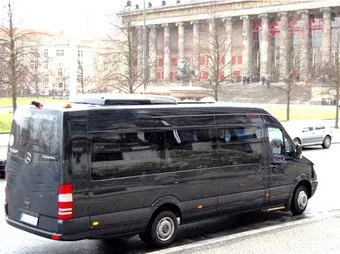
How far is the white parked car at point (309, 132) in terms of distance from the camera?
26.6 meters

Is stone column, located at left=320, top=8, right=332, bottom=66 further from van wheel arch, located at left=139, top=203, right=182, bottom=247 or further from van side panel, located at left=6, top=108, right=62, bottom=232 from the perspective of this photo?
van side panel, located at left=6, top=108, right=62, bottom=232

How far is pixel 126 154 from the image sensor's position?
8.21 m

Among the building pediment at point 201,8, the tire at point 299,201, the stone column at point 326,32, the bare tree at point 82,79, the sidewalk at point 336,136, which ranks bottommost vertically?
the sidewalk at point 336,136

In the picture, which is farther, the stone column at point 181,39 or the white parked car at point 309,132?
the stone column at point 181,39

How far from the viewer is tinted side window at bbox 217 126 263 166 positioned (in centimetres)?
962

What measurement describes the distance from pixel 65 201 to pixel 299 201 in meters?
5.45

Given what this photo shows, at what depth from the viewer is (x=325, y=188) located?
48.3 ft

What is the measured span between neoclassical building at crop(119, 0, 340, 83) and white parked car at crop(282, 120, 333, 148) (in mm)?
56530

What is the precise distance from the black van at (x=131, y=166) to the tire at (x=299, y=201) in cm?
105

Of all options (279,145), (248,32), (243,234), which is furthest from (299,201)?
(248,32)

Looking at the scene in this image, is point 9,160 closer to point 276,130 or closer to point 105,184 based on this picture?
point 105,184

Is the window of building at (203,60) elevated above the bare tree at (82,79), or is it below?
above

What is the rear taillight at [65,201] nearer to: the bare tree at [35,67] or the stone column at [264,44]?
the bare tree at [35,67]

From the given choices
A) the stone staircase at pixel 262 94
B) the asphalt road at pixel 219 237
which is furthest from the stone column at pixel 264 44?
the asphalt road at pixel 219 237
